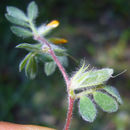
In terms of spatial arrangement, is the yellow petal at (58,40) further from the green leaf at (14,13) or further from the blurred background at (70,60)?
the blurred background at (70,60)

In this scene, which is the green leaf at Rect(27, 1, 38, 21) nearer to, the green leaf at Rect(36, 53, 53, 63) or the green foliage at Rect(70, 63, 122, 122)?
the green leaf at Rect(36, 53, 53, 63)

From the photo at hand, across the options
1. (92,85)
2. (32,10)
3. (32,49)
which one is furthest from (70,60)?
(92,85)

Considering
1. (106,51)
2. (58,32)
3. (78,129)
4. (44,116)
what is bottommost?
(78,129)

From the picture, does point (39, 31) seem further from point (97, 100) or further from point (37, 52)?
point (97, 100)

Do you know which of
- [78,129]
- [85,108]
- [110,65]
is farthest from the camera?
[110,65]

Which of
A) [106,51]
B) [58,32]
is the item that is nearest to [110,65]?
[106,51]
